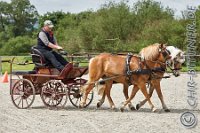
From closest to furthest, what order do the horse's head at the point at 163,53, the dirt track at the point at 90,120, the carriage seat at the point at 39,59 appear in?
1. the dirt track at the point at 90,120
2. the horse's head at the point at 163,53
3. the carriage seat at the point at 39,59

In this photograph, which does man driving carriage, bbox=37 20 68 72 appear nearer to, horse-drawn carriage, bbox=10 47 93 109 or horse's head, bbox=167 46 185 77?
horse-drawn carriage, bbox=10 47 93 109

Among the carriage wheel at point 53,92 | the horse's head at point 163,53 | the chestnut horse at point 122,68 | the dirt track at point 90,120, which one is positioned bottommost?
the dirt track at point 90,120

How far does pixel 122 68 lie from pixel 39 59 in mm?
2086

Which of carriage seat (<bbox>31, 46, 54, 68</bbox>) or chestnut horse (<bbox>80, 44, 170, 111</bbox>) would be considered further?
carriage seat (<bbox>31, 46, 54, 68</bbox>)

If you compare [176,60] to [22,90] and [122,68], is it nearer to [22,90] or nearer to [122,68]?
[122,68]

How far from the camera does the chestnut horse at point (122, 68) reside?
35.8 feet

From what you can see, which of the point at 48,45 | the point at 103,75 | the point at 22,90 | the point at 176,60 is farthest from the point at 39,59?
the point at 176,60

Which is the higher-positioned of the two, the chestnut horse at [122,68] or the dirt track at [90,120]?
the chestnut horse at [122,68]

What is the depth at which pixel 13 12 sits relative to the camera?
104m

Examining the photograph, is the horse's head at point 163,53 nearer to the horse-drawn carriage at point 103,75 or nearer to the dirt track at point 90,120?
the horse-drawn carriage at point 103,75

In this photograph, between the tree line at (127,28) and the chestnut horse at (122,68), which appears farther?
the tree line at (127,28)

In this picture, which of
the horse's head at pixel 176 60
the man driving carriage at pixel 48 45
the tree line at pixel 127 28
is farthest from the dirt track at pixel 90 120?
the tree line at pixel 127 28

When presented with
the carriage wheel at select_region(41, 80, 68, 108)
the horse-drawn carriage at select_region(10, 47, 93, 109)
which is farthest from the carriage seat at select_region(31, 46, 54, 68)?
the carriage wheel at select_region(41, 80, 68, 108)

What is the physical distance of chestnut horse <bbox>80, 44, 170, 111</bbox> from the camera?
1090cm
